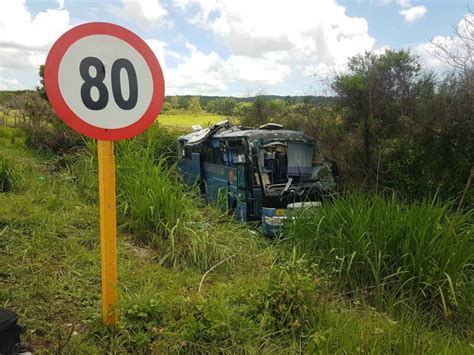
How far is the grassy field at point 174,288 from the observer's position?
8.35ft

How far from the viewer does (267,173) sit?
7.74m

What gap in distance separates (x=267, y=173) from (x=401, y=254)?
407 cm

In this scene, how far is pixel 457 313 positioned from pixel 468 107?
435cm

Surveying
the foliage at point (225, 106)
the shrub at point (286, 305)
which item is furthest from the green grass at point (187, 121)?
the shrub at point (286, 305)

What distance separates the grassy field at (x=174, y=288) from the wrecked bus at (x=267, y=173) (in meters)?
2.01

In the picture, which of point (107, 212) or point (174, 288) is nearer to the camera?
point (107, 212)

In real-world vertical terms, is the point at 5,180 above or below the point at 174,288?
above

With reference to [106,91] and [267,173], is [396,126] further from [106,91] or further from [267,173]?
[106,91]

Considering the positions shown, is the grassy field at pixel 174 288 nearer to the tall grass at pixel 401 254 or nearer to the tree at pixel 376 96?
the tall grass at pixel 401 254

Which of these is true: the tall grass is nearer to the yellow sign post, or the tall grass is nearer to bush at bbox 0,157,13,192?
the yellow sign post

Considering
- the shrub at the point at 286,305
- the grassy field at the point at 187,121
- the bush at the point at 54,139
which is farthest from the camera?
the grassy field at the point at 187,121

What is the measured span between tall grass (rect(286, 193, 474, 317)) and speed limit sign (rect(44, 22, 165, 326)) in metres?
2.15

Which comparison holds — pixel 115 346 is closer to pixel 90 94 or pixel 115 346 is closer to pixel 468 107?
pixel 90 94

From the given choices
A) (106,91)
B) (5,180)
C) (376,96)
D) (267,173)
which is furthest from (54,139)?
(106,91)
